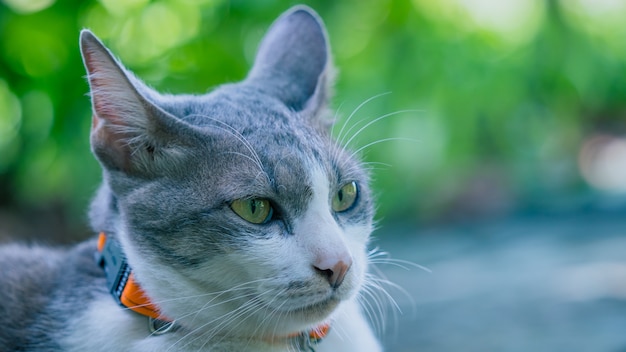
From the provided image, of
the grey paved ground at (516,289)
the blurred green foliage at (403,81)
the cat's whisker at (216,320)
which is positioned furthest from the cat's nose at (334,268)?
the grey paved ground at (516,289)

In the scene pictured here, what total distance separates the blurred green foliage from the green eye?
29 centimetres

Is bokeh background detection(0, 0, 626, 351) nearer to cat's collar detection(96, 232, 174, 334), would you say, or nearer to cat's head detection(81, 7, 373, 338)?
cat's head detection(81, 7, 373, 338)

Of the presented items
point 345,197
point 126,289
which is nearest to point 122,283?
point 126,289

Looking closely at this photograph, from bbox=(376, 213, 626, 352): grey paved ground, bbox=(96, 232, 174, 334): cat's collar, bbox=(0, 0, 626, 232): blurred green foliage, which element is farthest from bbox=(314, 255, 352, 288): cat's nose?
bbox=(376, 213, 626, 352): grey paved ground

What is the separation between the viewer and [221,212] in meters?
1.63

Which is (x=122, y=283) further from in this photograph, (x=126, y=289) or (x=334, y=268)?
(x=334, y=268)

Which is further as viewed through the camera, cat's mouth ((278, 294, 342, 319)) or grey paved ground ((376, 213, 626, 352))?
grey paved ground ((376, 213, 626, 352))

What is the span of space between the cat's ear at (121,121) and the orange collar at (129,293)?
0.75 feet

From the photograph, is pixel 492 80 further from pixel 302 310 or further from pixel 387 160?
pixel 302 310

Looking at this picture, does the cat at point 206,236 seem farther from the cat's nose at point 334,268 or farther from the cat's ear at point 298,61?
the cat's ear at point 298,61

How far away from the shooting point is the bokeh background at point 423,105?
3.86m

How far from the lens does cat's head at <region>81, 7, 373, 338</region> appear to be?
158 cm

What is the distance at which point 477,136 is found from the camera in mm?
5773

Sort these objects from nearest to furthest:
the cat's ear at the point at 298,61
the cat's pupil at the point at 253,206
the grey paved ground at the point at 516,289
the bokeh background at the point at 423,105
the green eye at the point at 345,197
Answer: the cat's pupil at the point at 253,206, the green eye at the point at 345,197, the cat's ear at the point at 298,61, the grey paved ground at the point at 516,289, the bokeh background at the point at 423,105
